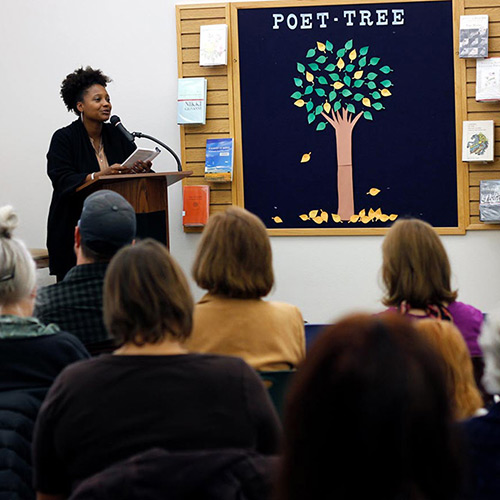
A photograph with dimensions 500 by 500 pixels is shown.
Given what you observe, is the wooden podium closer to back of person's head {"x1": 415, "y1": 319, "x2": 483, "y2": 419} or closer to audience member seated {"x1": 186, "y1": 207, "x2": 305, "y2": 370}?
audience member seated {"x1": 186, "y1": 207, "x2": 305, "y2": 370}

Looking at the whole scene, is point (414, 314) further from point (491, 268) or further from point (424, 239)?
point (491, 268)

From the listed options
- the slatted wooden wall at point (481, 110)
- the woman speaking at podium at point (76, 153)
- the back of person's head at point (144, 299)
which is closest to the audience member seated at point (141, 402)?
the back of person's head at point (144, 299)

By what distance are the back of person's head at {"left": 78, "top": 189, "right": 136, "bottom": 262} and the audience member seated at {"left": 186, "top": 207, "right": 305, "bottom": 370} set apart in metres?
0.44

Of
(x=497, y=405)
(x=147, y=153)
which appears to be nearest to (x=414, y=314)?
(x=497, y=405)

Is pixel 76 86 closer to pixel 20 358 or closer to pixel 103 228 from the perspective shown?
pixel 103 228

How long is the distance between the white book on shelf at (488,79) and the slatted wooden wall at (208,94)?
5.02 ft

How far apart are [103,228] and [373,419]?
1.95m

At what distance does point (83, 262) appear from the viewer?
267cm

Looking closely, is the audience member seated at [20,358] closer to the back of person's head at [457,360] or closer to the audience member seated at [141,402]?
the audience member seated at [141,402]

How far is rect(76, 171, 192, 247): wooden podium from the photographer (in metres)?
4.17

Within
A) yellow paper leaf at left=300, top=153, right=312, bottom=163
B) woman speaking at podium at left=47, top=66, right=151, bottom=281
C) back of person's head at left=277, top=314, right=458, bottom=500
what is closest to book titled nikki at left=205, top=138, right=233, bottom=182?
yellow paper leaf at left=300, top=153, right=312, bottom=163

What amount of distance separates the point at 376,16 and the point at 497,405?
13.7 feet

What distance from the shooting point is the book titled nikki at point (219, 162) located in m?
5.33

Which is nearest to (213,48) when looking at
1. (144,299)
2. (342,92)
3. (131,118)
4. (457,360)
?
(131,118)
